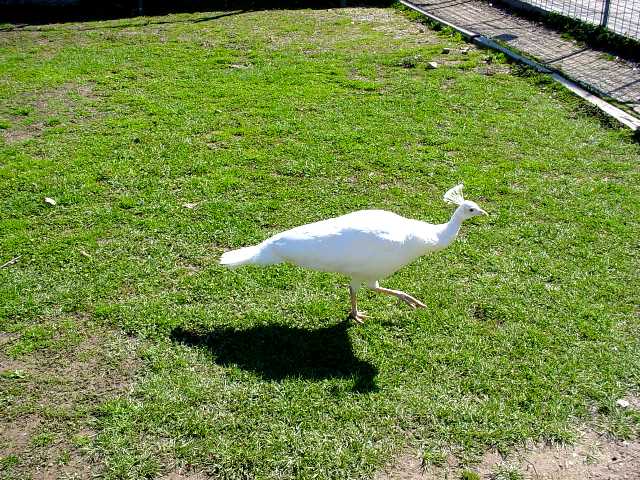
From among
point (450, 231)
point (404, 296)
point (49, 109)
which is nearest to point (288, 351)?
point (404, 296)

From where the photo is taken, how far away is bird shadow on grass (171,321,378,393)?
4340 millimetres

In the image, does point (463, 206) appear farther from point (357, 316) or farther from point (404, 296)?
point (357, 316)

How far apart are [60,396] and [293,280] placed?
196cm

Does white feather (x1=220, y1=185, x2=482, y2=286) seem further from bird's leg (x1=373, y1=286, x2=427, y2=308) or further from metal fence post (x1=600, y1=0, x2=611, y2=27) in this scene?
metal fence post (x1=600, y1=0, x2=611, y2=27)

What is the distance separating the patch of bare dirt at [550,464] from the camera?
3.63 metres

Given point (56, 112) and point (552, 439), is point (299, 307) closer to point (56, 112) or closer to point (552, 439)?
point (552, 439)

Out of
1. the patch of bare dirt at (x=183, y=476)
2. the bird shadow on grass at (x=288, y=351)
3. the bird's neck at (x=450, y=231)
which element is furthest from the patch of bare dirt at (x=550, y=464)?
the bird's neck at (x=450, y=231)

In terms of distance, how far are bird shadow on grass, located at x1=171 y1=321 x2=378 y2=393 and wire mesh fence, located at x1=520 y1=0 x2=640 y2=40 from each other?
28.0 feet

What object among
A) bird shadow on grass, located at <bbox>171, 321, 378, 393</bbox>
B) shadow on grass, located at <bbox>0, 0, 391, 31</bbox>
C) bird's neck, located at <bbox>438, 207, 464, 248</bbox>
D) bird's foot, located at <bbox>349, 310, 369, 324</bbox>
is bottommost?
bird shadow on grass, located at <bbox>171, 321, 378, 393</bbox>

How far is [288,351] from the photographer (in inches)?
179

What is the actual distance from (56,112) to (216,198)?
3435 mm

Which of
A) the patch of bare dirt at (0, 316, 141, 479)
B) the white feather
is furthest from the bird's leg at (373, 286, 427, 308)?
the patch of bare dirt at (0, 316, 141, 479)

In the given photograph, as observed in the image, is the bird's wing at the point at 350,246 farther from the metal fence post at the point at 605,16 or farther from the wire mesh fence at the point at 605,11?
the metal fence post at the point at 605,16

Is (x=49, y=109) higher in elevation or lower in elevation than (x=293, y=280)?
higher
